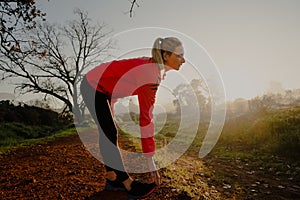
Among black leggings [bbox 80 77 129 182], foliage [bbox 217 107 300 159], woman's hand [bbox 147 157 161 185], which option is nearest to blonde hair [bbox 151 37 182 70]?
black leggings [bbox 80 77 129 182]

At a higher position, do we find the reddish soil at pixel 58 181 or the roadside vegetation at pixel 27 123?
the roadside vegetation at pixel 27 123

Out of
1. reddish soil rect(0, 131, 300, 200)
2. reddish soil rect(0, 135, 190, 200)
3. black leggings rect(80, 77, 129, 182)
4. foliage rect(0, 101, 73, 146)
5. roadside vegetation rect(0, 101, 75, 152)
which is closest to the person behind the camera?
black leggings rect(80, 77, 129, 182)

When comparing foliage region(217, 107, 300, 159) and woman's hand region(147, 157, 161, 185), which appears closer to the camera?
woman's hand region(147, 157, 161, 185)

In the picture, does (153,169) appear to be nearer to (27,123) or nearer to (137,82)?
(137,82)

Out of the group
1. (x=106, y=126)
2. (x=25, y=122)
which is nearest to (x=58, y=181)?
(x=106, y=126)

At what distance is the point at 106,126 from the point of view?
2664mm

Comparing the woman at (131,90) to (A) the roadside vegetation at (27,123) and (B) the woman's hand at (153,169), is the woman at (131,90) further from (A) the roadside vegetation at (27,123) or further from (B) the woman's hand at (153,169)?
(A) the roadside vegetation at (27,123)

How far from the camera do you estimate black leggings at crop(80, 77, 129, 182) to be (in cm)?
267

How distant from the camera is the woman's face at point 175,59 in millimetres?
2479

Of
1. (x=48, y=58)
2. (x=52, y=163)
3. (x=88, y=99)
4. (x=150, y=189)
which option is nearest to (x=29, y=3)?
(x=52, y=163)

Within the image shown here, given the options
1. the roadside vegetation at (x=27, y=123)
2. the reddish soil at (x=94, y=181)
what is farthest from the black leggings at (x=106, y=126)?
the roadside vegetation at (x=27, y=123)

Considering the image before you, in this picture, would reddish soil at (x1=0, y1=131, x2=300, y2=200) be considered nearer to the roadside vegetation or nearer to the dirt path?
the dirt path

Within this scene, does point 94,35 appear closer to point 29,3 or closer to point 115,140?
point 29,3

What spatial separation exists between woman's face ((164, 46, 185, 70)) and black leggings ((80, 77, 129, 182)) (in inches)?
32.2
